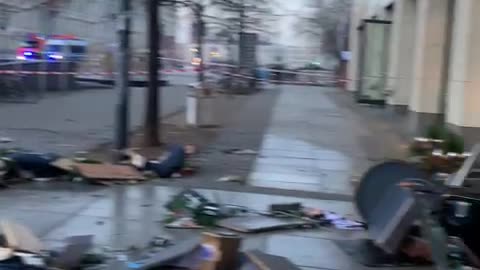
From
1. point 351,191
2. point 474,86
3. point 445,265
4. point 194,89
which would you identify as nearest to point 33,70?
point 194,89

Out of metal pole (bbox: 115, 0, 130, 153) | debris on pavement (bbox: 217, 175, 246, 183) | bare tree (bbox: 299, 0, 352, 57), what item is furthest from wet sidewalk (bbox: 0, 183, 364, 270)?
bare tree (bbox: 299, 0, 352, 57)

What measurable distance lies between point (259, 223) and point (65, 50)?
25203 mm

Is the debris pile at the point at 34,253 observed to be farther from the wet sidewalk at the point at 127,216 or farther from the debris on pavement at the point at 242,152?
the debris on pavement at the point at 242,152

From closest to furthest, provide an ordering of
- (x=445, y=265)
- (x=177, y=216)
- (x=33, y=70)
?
(x=445, y=265)
(x=177, y=216)
(x=33, y=70)

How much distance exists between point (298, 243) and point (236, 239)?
59.6 inches

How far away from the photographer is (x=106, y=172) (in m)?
9.05

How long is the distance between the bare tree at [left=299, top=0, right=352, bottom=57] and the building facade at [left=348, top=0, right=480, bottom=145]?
107ft

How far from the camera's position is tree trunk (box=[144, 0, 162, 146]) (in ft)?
40.7

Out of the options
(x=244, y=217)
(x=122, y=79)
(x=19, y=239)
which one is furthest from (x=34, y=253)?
(x=122, y=79)

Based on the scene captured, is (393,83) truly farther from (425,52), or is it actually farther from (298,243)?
(298,243)

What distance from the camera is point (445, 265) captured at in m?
4.58

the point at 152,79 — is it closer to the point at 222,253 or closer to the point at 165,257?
the point at 165,257

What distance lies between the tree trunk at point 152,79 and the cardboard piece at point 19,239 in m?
6.70

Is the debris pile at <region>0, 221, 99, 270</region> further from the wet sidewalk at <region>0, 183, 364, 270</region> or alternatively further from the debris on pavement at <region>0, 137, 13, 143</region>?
the debris on pavement at <region>0, 137, 13, 143</region>
